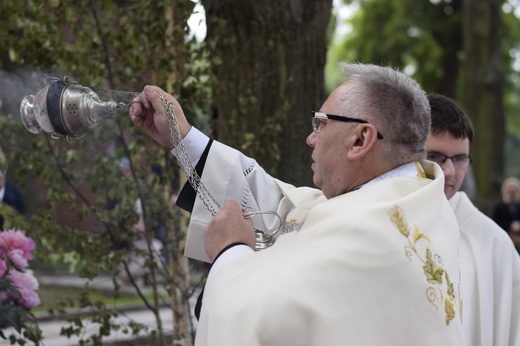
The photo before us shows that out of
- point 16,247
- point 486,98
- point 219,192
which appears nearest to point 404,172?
point 219,192

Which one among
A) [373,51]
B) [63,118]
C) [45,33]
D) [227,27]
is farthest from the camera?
[373,51]

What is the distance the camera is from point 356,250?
2369mm

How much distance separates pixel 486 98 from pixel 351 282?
10.8 m

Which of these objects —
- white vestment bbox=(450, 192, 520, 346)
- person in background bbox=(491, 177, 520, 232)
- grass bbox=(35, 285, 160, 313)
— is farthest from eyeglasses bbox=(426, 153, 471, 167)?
person in background bbox=(491, 177, 520, 232)

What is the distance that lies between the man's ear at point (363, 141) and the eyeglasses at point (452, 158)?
121 centimetres

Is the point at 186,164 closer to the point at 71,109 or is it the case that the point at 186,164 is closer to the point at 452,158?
the point at 71,109

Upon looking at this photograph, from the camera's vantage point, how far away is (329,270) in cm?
232

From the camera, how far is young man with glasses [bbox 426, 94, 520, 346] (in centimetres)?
364

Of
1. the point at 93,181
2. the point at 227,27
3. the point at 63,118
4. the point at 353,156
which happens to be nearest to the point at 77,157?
the point at 93,181

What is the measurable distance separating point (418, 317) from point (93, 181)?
2.84 m

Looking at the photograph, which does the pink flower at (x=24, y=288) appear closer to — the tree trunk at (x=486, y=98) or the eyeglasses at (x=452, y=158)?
the eyeglasses at (x=452, y=158)

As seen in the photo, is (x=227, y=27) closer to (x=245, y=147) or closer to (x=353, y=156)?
(x=245, y=147)

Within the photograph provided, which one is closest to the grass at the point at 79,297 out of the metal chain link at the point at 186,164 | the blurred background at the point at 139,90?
the blurred background at the point at 139,90

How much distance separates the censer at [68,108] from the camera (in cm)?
294
